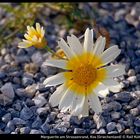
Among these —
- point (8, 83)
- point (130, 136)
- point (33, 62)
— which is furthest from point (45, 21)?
point (130, 136)

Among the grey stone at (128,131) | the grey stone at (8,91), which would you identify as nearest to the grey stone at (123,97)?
the grey stone at (128,131)

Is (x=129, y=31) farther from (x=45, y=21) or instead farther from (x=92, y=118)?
(x=92, y=118)

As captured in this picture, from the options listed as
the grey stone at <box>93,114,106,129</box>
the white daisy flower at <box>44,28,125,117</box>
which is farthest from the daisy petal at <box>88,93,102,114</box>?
the grey stone at <box>93,114,106,129</box>

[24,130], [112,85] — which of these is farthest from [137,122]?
[24,130]

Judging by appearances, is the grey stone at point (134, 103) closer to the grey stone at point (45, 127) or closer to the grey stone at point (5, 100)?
the grey stone at point (45, 127)

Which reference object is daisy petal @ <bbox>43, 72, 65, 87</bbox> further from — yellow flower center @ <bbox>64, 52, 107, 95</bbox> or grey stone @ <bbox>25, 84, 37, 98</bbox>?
grey stone @ <bbox>25, 84, 37, 98</bbox>

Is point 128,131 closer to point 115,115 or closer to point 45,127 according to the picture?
point 115,115
